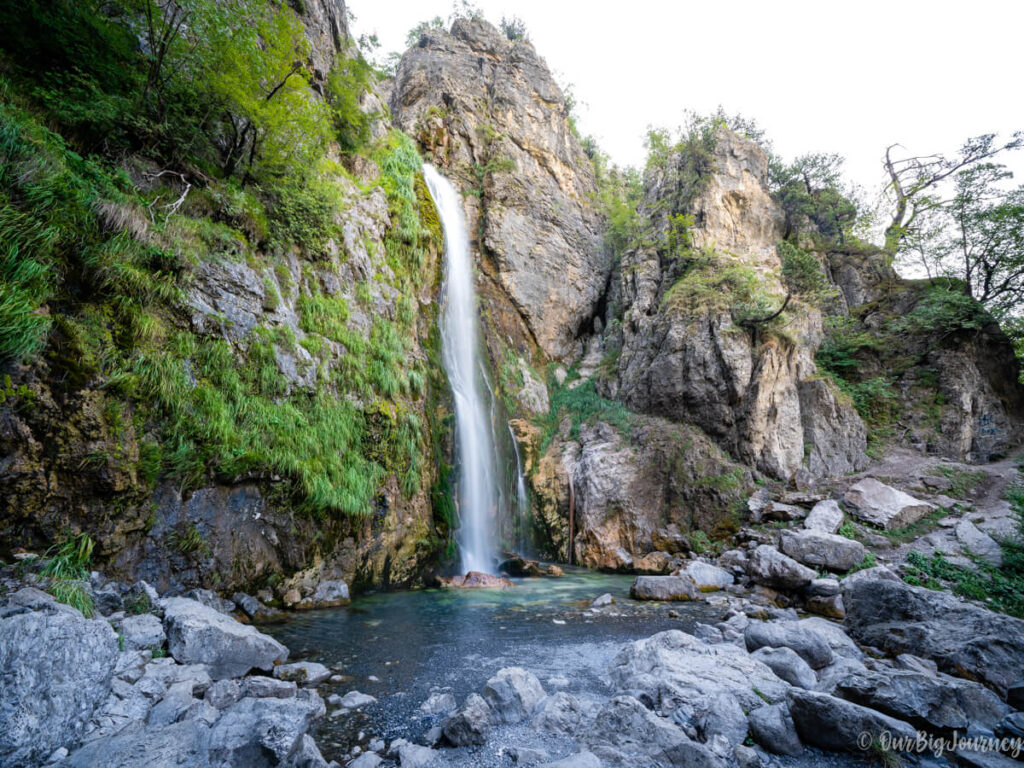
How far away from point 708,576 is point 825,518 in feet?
11.6

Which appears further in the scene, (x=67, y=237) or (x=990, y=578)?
(x=990, y=578)

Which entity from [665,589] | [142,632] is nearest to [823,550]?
[665,589]

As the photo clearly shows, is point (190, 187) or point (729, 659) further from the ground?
point (190, 187)

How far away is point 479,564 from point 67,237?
9062 millimetres

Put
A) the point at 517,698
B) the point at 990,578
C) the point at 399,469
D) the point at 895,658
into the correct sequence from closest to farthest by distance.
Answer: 1. the point at 517,698
2. the point at 895,658
3. the point at 990,578
4. the point at 399,469

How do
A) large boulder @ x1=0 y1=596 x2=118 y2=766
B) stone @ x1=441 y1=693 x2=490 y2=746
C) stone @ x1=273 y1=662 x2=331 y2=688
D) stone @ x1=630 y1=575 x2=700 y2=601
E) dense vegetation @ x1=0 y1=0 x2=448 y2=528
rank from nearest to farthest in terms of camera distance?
1. large boulder @ x1=0 y1=596 x2=118 y2=766
2. stone @ x1=441 y1=693 x2=490 y2=746
3. stone @ x1=273 y1=662 x2=331 y2=688
4. dense vegetation @ x1=0 y1=0 x2=448 y2=528
5. stone @ x1=630 y1=575 x2=700 y2=601

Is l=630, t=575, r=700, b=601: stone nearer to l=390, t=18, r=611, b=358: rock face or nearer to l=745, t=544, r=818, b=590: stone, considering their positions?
l=745, t=544, r=818, b=590: stone

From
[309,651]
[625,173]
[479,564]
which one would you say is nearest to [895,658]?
[309,651]

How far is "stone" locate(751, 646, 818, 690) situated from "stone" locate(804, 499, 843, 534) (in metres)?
6.11

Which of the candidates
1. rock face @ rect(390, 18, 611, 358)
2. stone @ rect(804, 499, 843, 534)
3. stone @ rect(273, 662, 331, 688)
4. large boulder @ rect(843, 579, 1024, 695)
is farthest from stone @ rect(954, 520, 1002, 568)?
rock face @ rect(390, 18, 611, 358)

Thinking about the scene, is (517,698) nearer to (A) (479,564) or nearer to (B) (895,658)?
(B) (895,658)

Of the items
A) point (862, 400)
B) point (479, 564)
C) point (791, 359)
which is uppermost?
point (791, 359)

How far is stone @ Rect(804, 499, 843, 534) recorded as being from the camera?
8953 millimetres

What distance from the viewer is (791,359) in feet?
43.2
